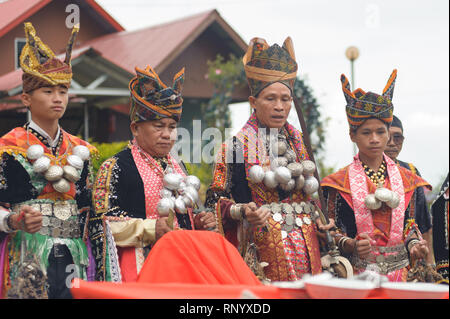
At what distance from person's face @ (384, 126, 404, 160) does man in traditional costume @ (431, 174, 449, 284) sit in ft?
2.43

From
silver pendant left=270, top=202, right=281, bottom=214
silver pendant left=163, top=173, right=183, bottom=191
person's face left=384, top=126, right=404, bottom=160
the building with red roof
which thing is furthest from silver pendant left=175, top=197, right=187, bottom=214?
the building with red roof

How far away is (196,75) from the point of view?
57.3ft

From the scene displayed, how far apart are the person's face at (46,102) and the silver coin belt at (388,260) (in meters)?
2.42

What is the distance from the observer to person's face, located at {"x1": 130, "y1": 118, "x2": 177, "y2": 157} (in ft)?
15.6

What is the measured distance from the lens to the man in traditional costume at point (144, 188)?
14.5ft

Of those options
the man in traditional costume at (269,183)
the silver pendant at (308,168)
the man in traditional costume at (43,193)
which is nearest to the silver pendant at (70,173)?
the man in traditional costume at (43,193)

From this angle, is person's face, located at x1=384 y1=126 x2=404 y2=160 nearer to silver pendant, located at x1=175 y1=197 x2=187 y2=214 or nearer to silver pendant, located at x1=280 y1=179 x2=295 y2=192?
silver pendant, located at x1=280 y1=179 x2=295 y2=192

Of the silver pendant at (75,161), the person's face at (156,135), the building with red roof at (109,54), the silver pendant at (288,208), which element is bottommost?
the silver pendant at (288,208)

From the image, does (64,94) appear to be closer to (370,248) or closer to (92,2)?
(370,248)

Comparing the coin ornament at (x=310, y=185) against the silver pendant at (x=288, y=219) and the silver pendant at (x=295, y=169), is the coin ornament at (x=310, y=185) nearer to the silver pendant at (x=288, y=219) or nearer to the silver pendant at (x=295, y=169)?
the silver pendant at (x=295, y=169)

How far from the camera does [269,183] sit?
15.7 feet
